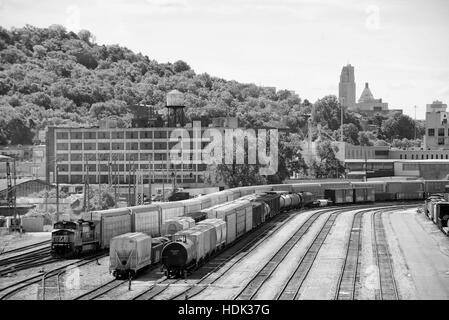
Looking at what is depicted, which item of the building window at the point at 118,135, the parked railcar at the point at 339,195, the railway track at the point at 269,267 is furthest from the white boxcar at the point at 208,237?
the building window at the point at 118,135

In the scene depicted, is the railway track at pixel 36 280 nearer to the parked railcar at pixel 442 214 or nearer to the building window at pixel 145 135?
the parked railcar at pixel 442 214

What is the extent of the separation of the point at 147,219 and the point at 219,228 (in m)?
9.77

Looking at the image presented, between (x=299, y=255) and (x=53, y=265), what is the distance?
18.5 meters

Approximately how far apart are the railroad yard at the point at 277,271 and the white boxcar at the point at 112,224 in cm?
137

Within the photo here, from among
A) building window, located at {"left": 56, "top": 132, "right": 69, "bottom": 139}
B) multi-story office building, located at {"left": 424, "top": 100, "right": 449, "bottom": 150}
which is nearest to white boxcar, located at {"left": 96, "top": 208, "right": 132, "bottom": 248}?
building window, located at {"left": 56, "top": 132, "right": 69, "bottom": 139}

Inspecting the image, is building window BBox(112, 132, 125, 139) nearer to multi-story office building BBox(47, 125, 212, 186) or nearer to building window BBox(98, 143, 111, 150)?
multi-story office building BBox(47, 125, 212, 186)

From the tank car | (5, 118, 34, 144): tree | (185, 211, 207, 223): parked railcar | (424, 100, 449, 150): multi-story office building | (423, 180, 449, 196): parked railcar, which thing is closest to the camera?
the tank car

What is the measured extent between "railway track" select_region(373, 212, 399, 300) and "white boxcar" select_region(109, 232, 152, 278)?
14.2 meters

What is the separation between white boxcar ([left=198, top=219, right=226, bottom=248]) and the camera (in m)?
51.5

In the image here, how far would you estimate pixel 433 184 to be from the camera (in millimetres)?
128500

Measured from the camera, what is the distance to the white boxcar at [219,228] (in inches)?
2029

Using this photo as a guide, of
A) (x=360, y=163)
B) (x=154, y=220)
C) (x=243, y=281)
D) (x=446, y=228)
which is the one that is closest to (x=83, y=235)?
(x=154, y=220)

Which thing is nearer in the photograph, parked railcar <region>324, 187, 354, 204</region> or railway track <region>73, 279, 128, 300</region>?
railway track <region>73, 279, 128, 300</region>

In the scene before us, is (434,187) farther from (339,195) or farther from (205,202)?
(205,202)
